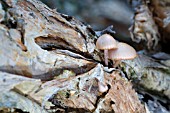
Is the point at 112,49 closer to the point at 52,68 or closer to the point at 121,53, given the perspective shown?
the point at 121,53

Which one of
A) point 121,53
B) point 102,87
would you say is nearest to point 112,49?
point 121,53

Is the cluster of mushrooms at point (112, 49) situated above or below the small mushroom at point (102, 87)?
above

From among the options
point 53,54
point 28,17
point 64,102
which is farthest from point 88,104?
point 28,17

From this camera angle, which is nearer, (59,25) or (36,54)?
(36,54)

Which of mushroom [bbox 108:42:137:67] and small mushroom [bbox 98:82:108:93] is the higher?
mushroom [bbox 108:42:137:67]

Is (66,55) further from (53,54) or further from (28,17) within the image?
(28,17)

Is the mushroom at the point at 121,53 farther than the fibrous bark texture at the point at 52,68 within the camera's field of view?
Yes

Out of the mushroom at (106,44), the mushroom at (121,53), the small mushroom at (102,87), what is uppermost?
the mushroom at (106,44)

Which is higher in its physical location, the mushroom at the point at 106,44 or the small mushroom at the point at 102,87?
the mushroom at the point at 106,44
